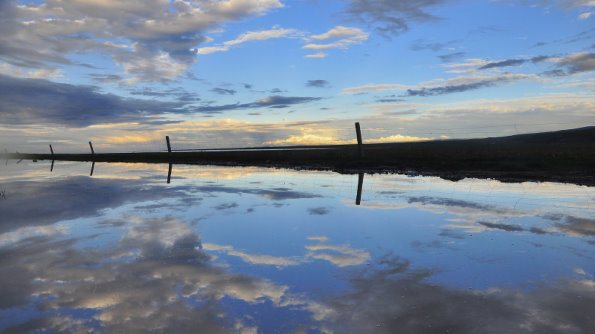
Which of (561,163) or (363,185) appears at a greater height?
(561,163)

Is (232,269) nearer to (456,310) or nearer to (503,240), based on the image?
(456,310)

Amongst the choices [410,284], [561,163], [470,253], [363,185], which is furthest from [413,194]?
[561,163]

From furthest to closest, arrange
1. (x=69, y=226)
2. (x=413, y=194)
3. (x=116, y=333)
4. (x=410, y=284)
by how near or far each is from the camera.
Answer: (x=413, y=194) → (x=69, y=226) → (x=410, y=284) → (x=116, y=333)

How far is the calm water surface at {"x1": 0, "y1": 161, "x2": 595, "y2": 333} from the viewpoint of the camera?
354cm

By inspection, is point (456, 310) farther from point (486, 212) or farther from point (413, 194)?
point (413, 194)

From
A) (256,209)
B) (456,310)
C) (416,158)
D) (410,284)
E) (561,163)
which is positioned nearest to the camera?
(456,310)

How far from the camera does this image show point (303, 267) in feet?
16.4

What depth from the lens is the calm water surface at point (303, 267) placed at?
354 cm

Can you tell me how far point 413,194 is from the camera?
11430mm

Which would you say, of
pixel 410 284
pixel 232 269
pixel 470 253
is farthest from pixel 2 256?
pixel 470 253

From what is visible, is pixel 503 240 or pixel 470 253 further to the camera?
pixel 503 240

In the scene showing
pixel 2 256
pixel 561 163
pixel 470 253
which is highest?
pixel 561 163

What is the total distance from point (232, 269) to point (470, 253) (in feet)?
11.6

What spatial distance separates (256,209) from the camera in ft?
30.7
